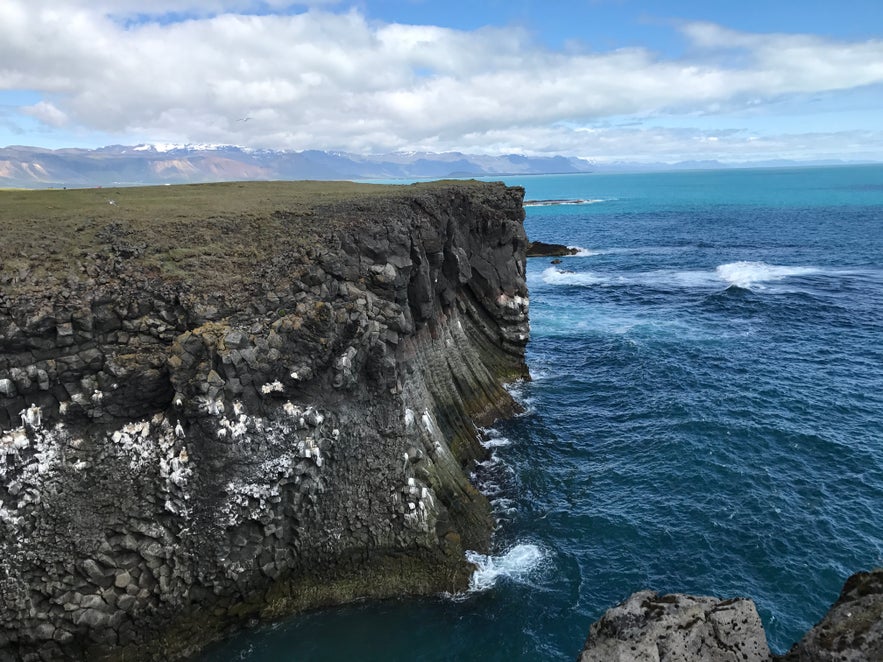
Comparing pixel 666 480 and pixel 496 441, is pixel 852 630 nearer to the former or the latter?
pixel 666 480

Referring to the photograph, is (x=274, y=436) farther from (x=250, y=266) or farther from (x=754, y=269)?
(x=754, y=269)

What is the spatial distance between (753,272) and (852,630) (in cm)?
9834

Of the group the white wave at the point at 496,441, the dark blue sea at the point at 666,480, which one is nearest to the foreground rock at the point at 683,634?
the dark blue sea at the point at 666,480

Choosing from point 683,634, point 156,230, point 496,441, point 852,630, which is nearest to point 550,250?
point 496,441

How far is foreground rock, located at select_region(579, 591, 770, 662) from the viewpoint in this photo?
13414mm

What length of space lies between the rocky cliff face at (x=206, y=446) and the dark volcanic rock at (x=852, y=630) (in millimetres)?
21267

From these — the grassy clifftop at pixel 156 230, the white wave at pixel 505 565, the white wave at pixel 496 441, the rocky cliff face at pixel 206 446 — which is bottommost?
the white wave at pixel 505 565

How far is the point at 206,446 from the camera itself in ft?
93.8

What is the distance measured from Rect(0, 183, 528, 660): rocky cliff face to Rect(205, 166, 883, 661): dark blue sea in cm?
261

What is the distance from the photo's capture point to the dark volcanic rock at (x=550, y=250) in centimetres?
12988

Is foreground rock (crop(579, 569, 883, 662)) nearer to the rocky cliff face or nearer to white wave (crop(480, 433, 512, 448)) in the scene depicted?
the rocky cliff face

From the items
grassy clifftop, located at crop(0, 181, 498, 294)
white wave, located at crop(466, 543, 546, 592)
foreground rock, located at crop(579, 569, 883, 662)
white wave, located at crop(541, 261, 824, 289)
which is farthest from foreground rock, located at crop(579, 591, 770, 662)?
white wave, located at crop(541, 261, 824, 289)

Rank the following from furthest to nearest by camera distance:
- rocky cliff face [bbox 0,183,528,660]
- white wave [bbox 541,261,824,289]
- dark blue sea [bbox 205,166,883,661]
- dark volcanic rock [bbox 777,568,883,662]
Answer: white wave [bbox 541,261,824,289] < dark blue sea [bbox 205,166,883,661] < rocky cliff face [bbox 0,183,528,660] < dark volcanic rock [bbox 777,568,883,662]

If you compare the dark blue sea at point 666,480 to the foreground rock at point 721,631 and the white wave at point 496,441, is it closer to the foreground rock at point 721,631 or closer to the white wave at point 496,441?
the white wave at point 496,441
